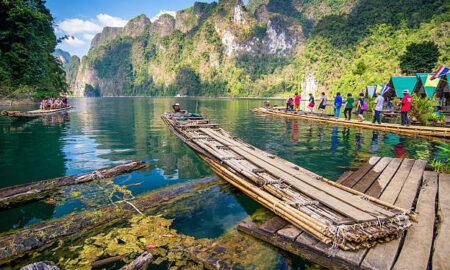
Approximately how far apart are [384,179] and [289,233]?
12.9ft

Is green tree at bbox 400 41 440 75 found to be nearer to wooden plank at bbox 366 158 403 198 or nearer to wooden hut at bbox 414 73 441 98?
wooden hut at bbox 414 73 441 98

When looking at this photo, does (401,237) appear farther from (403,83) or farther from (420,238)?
(403,83)

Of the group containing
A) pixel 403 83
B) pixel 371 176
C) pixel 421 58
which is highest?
pixel 421 58

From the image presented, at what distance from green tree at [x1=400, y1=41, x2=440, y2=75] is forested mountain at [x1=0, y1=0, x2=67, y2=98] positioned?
67.2 metres

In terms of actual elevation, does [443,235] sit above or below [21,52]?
below

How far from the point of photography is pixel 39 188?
5.96m

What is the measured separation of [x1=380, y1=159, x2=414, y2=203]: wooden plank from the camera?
4910mm

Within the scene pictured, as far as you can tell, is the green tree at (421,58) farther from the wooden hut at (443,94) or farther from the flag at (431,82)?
the flag at (431,82)

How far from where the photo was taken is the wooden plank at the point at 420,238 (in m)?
3.01

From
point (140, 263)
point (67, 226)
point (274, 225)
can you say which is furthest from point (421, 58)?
point (67, 226)

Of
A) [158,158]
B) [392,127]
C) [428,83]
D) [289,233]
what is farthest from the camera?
[428,83]

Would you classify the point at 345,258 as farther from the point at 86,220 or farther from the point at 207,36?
the point at 207,36

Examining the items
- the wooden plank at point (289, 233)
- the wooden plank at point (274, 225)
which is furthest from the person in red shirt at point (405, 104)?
the wooden plank at point (289, 233)

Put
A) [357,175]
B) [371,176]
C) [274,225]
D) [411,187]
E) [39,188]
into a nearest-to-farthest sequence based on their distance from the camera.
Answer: [274,225] < [411,187] < [39,188] < [371,176] < [357,175]
